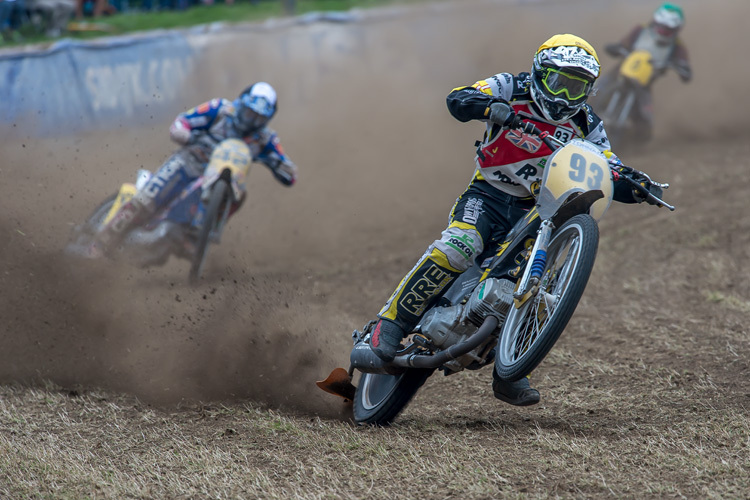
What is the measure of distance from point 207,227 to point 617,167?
176 inches

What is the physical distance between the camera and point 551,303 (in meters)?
4.54

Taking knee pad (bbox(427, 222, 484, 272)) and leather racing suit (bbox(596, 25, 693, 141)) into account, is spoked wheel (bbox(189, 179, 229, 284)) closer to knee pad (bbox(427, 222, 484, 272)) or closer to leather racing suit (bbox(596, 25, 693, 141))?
knee pad (bbox(427, 222, 484, 272))

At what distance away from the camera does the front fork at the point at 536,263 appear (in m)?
4.63

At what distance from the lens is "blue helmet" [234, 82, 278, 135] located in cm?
894

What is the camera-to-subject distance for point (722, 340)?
684 centimetres

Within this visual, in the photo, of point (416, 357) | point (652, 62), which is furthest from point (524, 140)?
point (652, 62)

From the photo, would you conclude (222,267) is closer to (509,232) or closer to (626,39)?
(509,232)

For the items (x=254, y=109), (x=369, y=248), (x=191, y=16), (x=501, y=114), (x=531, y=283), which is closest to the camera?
(x=531, y=283)

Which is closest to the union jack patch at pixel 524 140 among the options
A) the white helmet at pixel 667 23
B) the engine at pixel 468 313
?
the engine at pixel 468 313

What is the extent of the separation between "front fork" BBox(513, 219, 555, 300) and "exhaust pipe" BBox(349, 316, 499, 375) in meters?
0.28

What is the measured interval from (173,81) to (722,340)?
10.2 meters

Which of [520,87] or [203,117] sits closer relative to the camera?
[520,87]

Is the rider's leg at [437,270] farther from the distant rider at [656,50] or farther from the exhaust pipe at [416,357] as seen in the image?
the distant rider at [656,50]

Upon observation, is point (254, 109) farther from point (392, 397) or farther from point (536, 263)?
point (536, 263)
